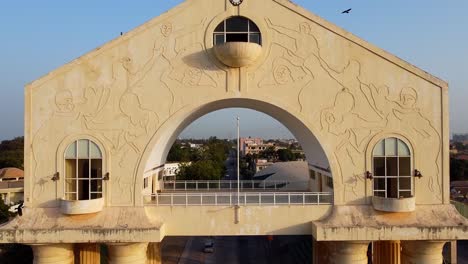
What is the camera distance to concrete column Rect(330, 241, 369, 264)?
17.4 m

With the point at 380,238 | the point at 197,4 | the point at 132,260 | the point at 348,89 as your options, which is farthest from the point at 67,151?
the point at 380,238

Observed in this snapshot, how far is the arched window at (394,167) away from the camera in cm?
1802

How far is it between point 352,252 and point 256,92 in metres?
8.18

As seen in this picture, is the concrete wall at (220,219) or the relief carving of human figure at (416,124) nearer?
the concrete wall at (220,219)

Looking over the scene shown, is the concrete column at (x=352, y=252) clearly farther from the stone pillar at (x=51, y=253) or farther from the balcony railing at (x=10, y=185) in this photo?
the balcony railing at (x=10, y=185)

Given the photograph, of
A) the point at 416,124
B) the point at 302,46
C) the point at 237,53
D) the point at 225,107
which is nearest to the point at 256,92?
the point at 237,53

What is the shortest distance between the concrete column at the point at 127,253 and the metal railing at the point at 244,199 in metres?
2.01

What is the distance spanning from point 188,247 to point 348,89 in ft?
94.9

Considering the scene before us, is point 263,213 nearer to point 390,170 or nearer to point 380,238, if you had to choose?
point 380,238

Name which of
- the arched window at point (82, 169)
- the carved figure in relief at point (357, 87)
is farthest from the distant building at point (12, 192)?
the carved figure in relief at point (357, 87)

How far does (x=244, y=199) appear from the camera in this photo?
19.0 m

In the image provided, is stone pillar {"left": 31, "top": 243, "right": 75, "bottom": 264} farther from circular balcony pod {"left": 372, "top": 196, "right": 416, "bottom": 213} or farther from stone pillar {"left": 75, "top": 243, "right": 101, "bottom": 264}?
circular balcony pod {"left": 372, "top": 196, "right": 416, "bottom": 213}

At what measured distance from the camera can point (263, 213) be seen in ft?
57.8

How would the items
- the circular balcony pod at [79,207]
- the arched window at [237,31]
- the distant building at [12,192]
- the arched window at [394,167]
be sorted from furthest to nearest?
the distant building at [12,192]
the arched window at [237,31]
the arched window at [394,167]
the circular balcony pod at [79,207]
